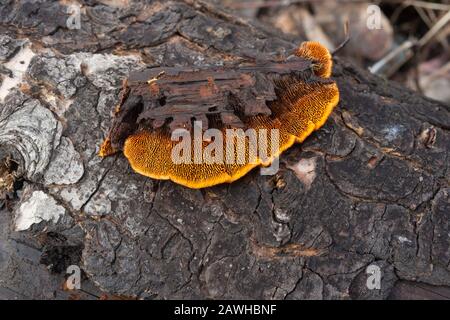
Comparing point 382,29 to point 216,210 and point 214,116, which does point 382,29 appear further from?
point 216,210

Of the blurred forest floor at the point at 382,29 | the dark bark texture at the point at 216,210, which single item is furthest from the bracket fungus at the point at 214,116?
the blurred forest floor at the point at 382,29

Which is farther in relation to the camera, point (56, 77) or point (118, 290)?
point (56, 77)

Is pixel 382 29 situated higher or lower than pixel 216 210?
lower

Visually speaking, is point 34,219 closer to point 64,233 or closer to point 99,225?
point 64,233

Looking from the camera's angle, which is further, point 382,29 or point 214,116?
point 382,29

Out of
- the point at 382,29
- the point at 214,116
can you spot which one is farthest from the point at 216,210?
the point at 382,29

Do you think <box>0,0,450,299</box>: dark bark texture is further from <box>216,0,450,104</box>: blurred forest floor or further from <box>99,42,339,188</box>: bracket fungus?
<box>216,0,450,104</box>: blurred forest floor

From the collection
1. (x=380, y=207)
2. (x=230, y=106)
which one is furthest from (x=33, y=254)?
(x=380, y=207)
